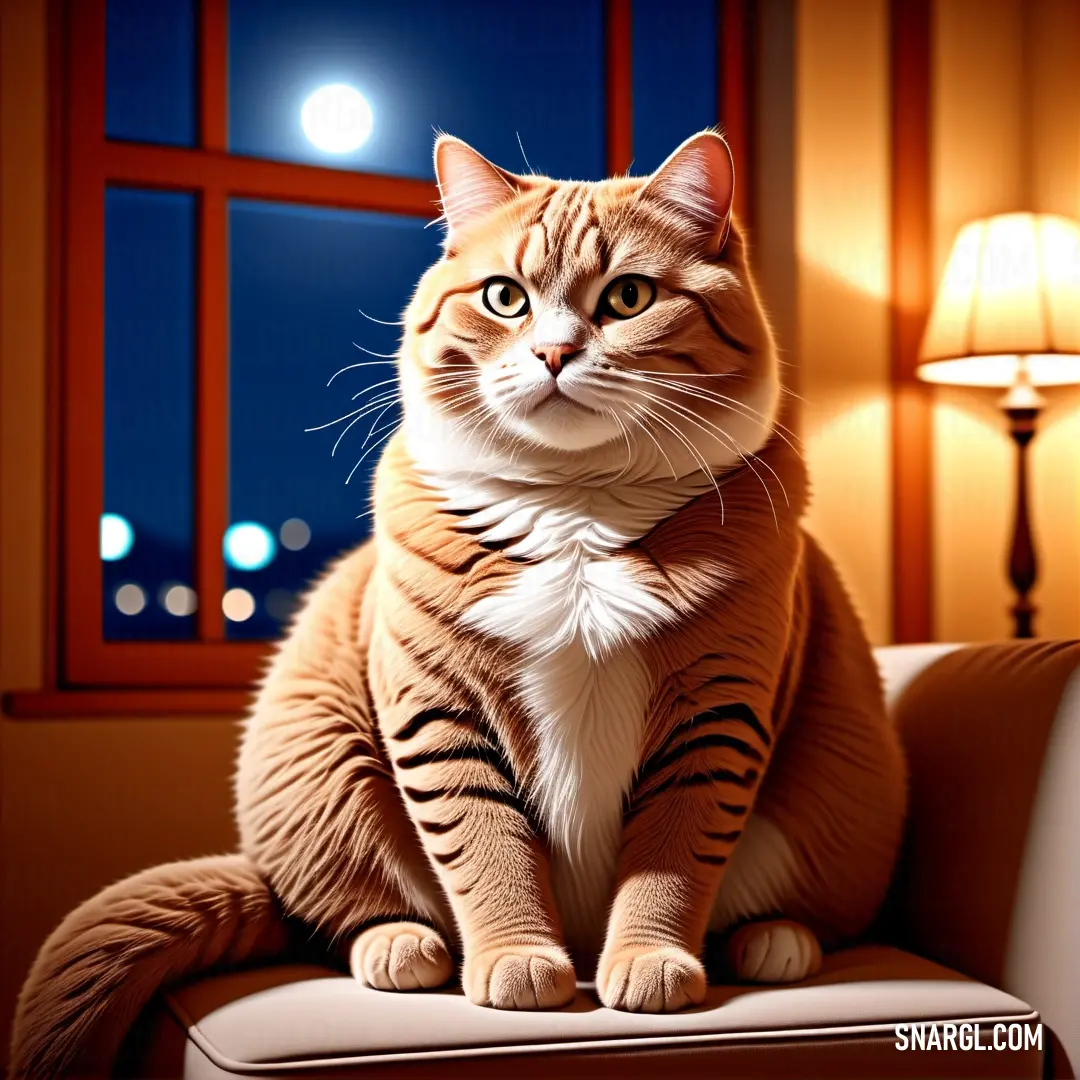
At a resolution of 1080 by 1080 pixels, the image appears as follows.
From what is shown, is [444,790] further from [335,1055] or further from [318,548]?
[318,548]

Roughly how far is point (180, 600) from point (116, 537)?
153 millimetres

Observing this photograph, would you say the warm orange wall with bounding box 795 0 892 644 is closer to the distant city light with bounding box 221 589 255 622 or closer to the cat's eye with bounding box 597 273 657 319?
the distant city light with bounding box 221 589 255 622

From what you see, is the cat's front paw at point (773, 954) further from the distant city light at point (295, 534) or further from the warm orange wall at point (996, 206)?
the warm orange wall at point (996, 206)

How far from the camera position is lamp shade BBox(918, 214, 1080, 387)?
76.2 inches

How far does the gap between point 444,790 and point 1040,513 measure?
1.88 m

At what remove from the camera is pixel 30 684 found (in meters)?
1.83

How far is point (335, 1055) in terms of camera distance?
2.68 ft

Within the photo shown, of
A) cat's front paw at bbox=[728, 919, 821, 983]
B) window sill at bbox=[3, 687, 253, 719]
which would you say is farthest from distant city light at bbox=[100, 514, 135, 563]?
cat's front paw at bbox=[728, 919, 821, 983]

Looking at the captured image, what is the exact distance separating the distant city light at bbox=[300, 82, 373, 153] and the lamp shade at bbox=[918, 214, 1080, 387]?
110cm

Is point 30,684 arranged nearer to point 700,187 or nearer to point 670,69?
point 700,187

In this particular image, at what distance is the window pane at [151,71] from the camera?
6.45ft

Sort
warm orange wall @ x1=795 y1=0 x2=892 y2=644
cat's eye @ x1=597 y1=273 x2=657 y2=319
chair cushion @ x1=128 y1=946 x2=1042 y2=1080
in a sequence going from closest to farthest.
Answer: chair cushion @ x1=128 y1=946 x2=1042 y2=1080, cat's eye @ x1=597 y1=273 x2=657 y2=319, warm orange wall @ x1=795 y1=0 x2=892 y2=644

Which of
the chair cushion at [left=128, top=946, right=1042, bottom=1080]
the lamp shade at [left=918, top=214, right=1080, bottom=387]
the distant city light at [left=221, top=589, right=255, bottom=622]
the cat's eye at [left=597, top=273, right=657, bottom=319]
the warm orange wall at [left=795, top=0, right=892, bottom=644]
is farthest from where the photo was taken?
the warm orange wall at [left=795, top=0, right=892, bottom=644]

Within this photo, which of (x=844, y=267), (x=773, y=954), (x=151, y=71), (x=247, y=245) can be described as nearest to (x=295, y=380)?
(x=247, y=245)
